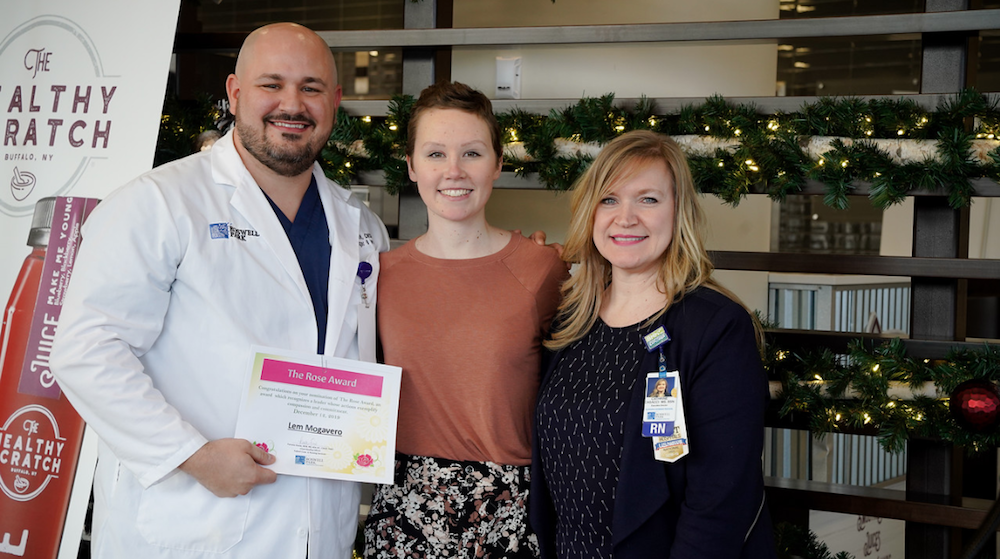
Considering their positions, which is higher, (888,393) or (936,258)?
(936,258)

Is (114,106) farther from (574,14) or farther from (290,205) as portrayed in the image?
(574,14)

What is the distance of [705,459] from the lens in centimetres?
168

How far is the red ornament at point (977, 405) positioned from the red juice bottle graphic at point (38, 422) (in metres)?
2.57

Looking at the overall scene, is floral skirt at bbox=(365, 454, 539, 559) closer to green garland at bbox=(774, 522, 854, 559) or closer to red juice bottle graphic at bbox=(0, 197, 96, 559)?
green garland at bbox=(774, 522, 854, 559)

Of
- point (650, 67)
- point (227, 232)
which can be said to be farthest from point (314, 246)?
point (650, 67)

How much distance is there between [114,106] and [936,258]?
2600 mm

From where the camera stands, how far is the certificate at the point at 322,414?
1.88m

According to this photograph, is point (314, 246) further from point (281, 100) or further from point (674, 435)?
point (674, 435)

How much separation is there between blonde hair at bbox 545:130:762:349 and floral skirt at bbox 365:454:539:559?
369 millimetres

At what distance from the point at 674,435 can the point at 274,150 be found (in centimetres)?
118

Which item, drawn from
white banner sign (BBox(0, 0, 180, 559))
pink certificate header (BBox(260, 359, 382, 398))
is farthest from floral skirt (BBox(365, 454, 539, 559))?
white banner sign (BBox(0, 0, 180, 559))

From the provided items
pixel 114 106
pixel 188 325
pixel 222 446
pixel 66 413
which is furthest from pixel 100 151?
pixel 222 446

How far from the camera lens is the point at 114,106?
→ 2672 millimetres

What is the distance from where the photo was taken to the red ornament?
6.82ft
